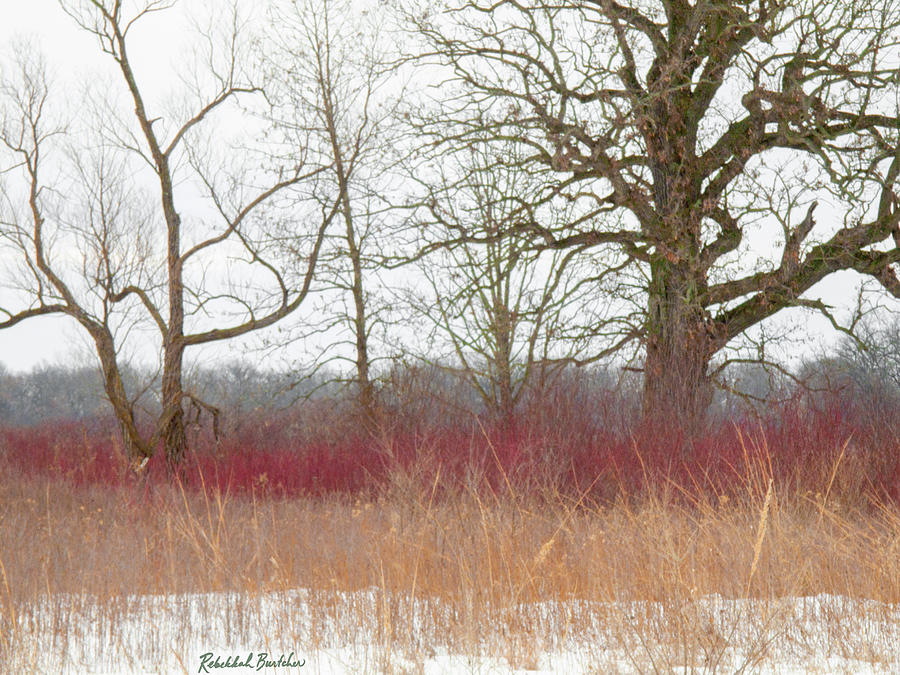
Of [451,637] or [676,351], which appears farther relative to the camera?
[676,351]

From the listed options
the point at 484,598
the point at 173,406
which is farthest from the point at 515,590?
the point at 173,406

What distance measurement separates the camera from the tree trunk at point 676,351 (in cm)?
1298

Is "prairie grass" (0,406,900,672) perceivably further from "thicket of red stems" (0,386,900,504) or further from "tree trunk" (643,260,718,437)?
"tree trunk" (643,260,718,437)

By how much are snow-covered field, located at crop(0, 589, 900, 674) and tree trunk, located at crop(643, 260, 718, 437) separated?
293 inches

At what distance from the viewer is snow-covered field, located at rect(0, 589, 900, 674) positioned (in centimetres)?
453

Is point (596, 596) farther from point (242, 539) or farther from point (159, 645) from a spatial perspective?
point (242, 539)

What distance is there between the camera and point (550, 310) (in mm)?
15125

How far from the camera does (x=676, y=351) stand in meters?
13.5

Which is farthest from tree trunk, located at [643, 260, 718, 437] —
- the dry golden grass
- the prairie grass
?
the dry golden grass

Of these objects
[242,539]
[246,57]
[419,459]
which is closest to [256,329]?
[246,57]

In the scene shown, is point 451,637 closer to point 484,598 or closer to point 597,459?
point 484,598

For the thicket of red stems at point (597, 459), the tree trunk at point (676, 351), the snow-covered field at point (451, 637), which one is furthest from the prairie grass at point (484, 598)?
the tree trunk at point (676, 351)

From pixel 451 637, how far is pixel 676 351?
944 centimetres

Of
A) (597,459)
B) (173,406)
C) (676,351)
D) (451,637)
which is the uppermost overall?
(676,351)
